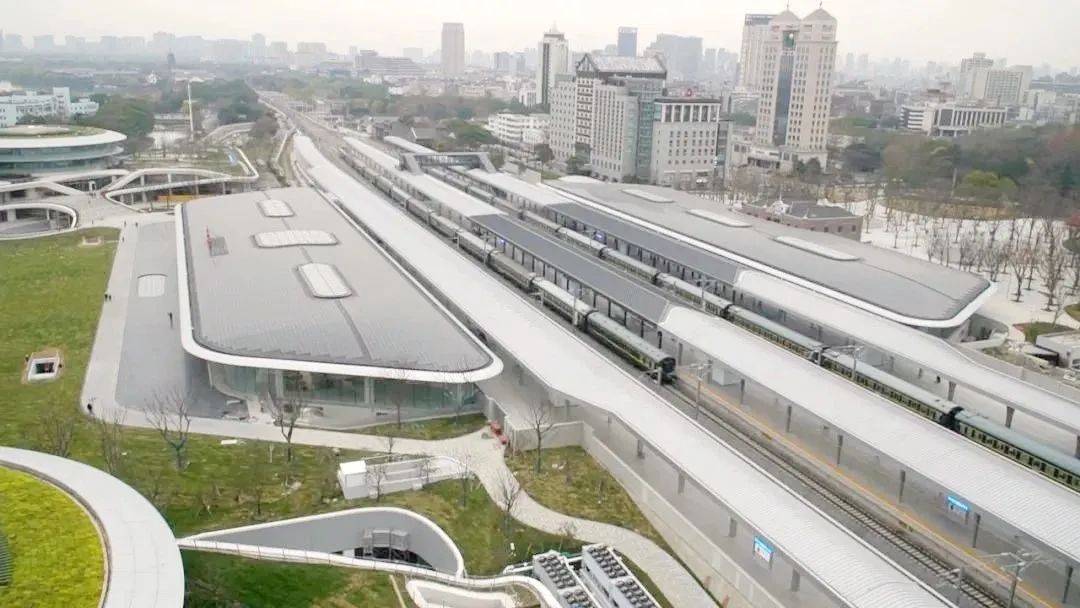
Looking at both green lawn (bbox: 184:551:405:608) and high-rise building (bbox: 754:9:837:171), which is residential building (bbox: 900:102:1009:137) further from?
green lawn (bbox: 184:551:405:608)

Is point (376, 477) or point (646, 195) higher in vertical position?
point (646, 195)

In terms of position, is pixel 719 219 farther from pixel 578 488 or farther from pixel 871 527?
pixel 871 527

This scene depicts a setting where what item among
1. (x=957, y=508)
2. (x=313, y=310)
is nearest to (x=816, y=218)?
(x=313, y=310)

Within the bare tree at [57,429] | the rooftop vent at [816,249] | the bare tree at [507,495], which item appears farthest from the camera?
the rooftop vent at [816,249]

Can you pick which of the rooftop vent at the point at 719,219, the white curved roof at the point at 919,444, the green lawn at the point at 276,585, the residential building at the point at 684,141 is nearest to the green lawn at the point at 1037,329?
the rooftop vent at the point at 719,219

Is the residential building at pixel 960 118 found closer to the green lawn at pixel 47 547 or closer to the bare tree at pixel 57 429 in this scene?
the bare tree at pixel 57 429

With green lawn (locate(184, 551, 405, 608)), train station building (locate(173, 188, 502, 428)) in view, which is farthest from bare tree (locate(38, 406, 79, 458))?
green lawn (locate(184, 551, 405, 608))
